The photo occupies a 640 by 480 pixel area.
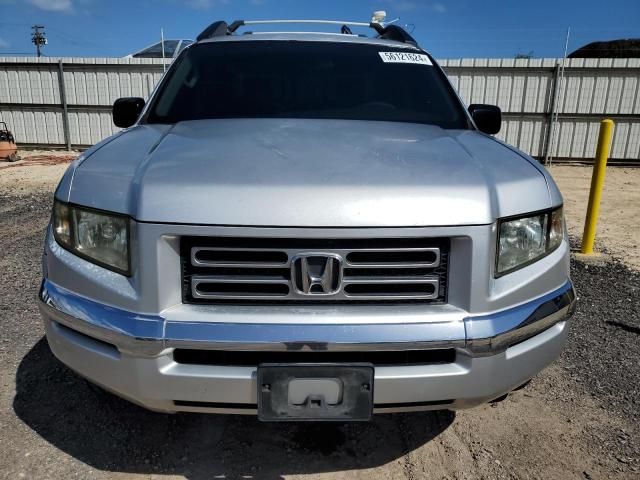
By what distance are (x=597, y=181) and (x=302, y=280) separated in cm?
460

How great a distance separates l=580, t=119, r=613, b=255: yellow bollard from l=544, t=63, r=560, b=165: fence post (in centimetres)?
790

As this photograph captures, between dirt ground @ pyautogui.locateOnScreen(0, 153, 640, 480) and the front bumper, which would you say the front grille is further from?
dirt ground @ pyautogui.locateOnScreen(0, 153, 640, 480)

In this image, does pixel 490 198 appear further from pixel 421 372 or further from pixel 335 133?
pixel 335 133

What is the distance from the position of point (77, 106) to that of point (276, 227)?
45.9 feet

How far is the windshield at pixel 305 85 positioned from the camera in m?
2.89

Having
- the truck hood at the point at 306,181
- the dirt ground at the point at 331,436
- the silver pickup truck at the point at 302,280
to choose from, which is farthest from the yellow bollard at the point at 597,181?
the silver pickup truck at the point at 302,280

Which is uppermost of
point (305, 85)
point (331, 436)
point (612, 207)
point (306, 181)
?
point (305, 85)

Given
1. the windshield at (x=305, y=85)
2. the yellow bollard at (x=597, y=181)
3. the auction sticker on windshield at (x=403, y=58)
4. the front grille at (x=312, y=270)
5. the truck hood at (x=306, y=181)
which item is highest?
the auction sticker on windshield at (x=403, y=58)

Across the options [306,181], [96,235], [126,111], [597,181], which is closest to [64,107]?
[126,111]

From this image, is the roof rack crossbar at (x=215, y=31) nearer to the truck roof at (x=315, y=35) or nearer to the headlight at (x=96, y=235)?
the truck roof at (x=315, y=35)

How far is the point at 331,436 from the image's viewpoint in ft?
8.12

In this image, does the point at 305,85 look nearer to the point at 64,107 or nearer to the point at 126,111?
the point at 126,111

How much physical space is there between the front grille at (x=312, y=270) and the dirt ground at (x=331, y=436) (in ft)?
2.95

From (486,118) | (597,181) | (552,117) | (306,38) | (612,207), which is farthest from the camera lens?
(552,117)
